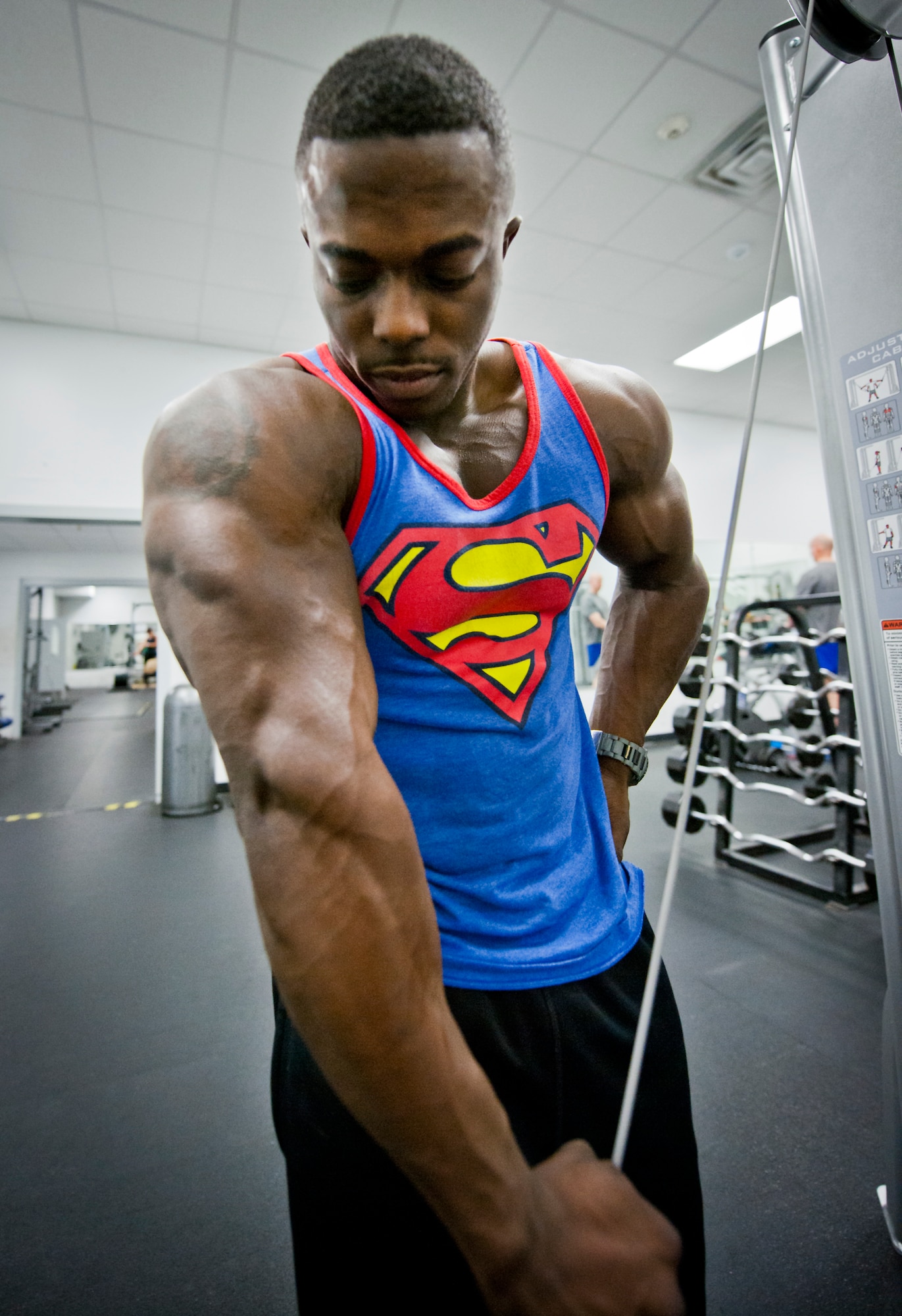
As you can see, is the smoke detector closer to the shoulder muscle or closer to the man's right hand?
the shoulder muscle

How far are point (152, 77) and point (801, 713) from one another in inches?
114

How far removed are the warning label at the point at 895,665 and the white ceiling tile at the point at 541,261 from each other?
8.52 ft

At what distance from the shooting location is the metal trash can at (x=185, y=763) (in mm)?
3549

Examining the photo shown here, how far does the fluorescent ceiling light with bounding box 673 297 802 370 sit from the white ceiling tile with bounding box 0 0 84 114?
3.15 m

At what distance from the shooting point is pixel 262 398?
49cm

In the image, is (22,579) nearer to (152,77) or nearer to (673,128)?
(152,77)

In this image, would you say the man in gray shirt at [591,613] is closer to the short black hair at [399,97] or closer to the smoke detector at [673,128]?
the smoke detector at [673,128]

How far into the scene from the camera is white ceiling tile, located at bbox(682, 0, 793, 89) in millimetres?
1957

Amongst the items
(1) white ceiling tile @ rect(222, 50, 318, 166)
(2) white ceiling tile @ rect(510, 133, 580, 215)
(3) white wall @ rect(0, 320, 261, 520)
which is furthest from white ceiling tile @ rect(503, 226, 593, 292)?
(3) white wall @ rect(0, 320, 261, 520)

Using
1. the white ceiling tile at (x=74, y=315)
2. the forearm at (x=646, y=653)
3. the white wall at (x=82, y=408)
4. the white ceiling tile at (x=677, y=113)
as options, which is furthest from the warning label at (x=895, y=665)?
the white ceiling tile at (x=74, y=315)

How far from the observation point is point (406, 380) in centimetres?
53

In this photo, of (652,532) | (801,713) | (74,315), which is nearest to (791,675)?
(801,713)

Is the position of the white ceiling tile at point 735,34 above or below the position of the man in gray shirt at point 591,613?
above

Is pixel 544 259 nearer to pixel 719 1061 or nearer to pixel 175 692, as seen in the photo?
pixel 175 692
